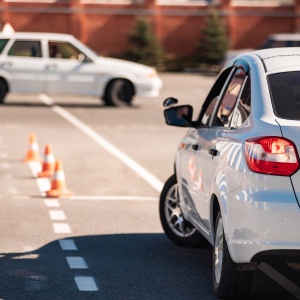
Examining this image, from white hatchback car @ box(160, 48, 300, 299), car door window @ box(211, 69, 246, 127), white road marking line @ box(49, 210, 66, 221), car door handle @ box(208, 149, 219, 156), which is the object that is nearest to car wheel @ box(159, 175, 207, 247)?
white hatchback car @ box(160, 48, 300, 299)

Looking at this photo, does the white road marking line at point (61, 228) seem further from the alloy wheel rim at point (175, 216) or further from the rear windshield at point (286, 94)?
the rear windshield at point (286, 94)

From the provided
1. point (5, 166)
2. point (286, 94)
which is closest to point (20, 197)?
point (5, 166)

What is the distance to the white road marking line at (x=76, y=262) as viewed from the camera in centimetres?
928

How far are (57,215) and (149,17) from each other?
Answer: 5034cm

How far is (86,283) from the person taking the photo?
852cm

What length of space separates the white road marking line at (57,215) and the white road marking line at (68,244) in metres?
1.39

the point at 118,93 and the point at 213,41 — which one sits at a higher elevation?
the point at 118,93

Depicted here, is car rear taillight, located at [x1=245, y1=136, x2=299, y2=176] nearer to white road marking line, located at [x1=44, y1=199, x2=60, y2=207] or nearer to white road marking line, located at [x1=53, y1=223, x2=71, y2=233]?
white road marking line, located at [x1=53, y1=223, x2=71, y2=233]

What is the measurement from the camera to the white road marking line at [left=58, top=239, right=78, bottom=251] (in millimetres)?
10254

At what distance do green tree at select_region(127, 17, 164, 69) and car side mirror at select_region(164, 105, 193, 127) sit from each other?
47.2m

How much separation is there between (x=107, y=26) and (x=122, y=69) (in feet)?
107

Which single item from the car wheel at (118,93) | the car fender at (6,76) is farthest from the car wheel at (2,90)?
the car wheel at (118,93)

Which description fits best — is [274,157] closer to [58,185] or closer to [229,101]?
[229,101]

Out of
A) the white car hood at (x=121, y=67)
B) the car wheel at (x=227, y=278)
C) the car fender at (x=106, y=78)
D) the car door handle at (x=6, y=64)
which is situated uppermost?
the car wheel at (x=227, y=278)
